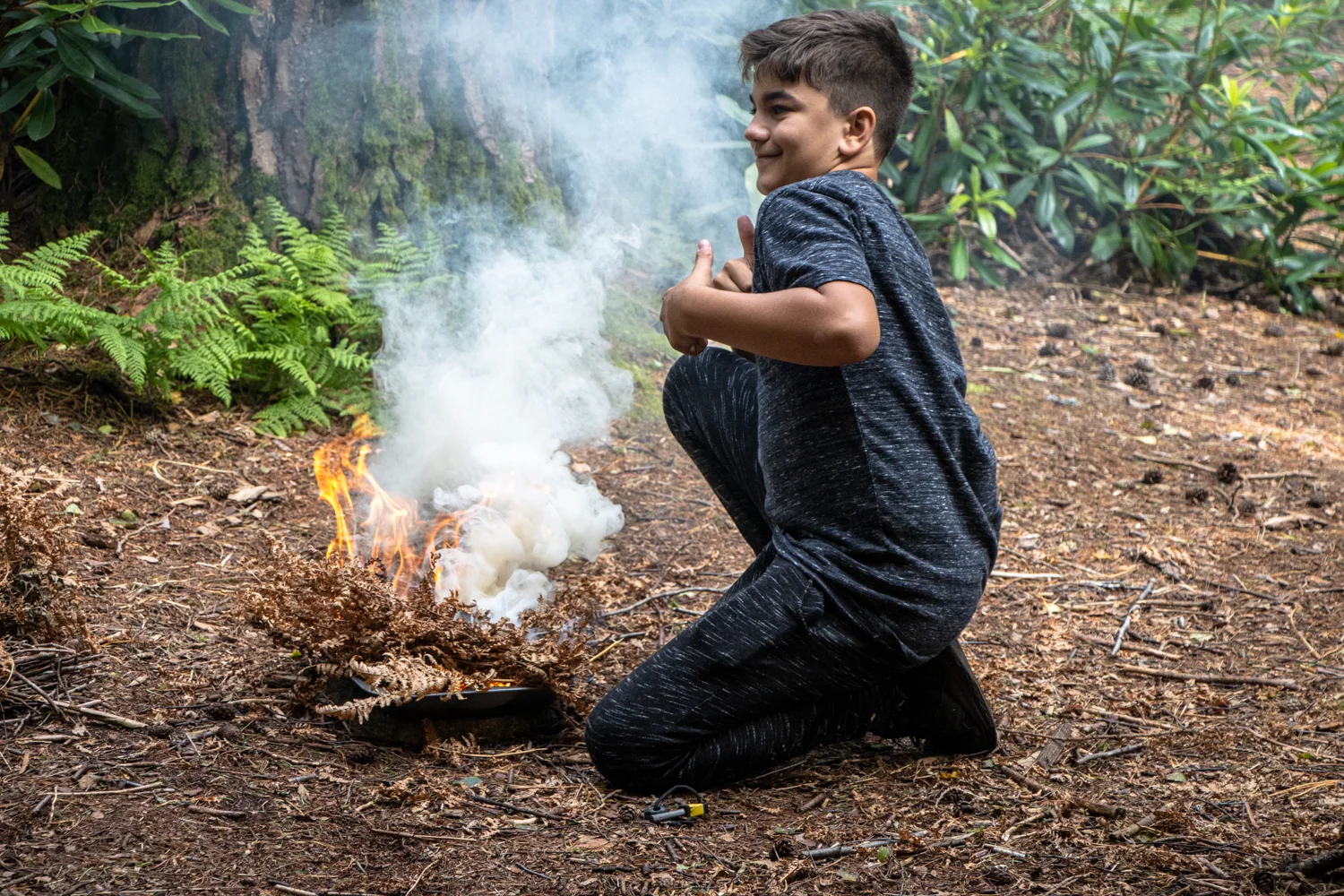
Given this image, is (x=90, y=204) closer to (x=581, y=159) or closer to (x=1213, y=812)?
(x=581, y=159)

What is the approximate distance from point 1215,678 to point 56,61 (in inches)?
164

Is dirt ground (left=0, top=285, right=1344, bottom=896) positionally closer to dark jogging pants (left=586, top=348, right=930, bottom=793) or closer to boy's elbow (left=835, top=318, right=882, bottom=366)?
dark jogging pants (left=586, top=348, right=930, bottom=793)

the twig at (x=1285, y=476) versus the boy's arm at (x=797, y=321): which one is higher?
the boy's arm at (x=797, y=321)

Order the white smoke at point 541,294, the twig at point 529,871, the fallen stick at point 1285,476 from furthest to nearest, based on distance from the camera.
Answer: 1. the fallen stick at point 1285,476
2. the white smoke at point 541,294
3. the twig at point 529,871

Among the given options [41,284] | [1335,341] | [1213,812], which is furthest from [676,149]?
[1213,812]

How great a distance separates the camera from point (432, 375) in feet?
12.5

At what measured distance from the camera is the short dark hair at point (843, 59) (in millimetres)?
2131

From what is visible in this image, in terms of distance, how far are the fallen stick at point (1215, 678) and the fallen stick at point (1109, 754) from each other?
449 mm

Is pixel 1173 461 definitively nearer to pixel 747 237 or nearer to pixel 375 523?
pixel 747 237

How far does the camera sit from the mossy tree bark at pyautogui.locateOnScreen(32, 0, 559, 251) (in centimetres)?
401

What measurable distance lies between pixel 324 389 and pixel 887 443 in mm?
2463

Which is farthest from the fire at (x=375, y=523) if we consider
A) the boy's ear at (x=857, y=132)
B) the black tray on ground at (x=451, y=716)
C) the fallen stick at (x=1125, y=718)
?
the fallen stick at (x=1125, y=718)

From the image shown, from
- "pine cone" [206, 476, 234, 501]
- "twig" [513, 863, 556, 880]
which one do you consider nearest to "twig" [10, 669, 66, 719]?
"twig" [513, 863, 556, 880]

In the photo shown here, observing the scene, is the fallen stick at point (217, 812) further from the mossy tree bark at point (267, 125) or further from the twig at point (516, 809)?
the mossy tree bark at point (267, 125)
